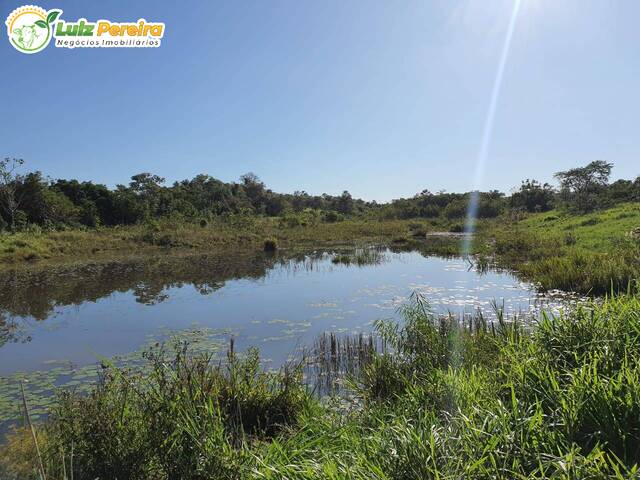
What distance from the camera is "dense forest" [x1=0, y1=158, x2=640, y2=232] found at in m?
32.5

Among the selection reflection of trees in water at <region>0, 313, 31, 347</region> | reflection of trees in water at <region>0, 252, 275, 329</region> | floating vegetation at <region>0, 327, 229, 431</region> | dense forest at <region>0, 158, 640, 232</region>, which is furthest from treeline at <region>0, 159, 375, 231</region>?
floating vegetation at <region>0, 327, 229, 431</region>

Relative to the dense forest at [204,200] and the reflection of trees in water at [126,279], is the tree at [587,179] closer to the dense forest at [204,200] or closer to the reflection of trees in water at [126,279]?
the dense forest at [204,200]

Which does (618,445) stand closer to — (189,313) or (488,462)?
(488,462)

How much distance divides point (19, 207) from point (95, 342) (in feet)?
101

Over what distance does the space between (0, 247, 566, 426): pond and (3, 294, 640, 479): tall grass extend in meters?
1.16

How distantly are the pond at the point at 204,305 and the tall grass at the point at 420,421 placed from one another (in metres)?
1.16

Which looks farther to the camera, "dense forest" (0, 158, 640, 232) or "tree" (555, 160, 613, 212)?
"tree" (555, 160, 613, 212)

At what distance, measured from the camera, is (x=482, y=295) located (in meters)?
11.8

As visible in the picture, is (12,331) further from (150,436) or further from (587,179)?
(587,179)

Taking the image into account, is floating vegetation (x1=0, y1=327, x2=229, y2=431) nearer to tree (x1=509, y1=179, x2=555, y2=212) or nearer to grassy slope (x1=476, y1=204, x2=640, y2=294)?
grassy slope (x1=476, y1=204, x2=640, y2=294)

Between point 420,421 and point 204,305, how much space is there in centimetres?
1029

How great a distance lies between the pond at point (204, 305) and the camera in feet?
25.4

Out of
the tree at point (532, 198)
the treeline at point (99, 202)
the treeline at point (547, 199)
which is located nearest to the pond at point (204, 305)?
the treeline at point (99, 202)

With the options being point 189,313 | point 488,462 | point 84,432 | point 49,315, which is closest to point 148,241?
point 49,315
